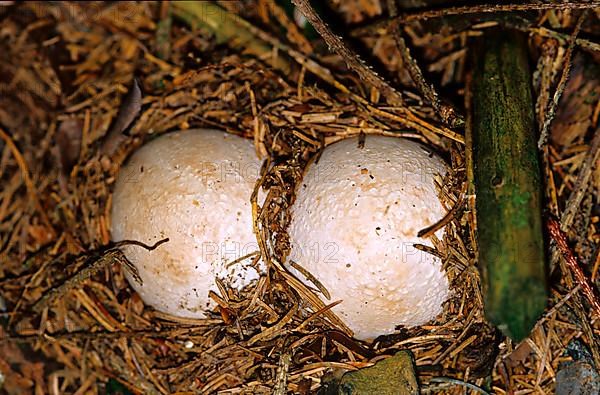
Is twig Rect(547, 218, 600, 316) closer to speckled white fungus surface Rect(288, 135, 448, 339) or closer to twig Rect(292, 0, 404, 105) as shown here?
speckled white fungus surface Rect(288, 135, 448, 339)

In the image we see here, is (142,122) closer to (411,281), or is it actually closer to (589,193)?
(411,281)

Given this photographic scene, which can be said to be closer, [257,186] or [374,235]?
[374,235]

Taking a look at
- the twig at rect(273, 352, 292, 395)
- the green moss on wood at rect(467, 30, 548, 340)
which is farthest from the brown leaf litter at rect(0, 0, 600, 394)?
the green moss on wood at rect(467, 30, 548, 340)

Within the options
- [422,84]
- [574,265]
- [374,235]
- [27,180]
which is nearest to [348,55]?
[422,84]

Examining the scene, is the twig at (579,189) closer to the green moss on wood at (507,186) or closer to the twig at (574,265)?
the twig at (574,265)

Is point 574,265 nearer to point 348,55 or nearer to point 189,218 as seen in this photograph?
point 348,55

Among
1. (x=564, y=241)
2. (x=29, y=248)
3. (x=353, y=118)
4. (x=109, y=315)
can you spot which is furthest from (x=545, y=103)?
(x=29, y=248)

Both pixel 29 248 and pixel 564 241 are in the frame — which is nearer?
pixel 564 241
